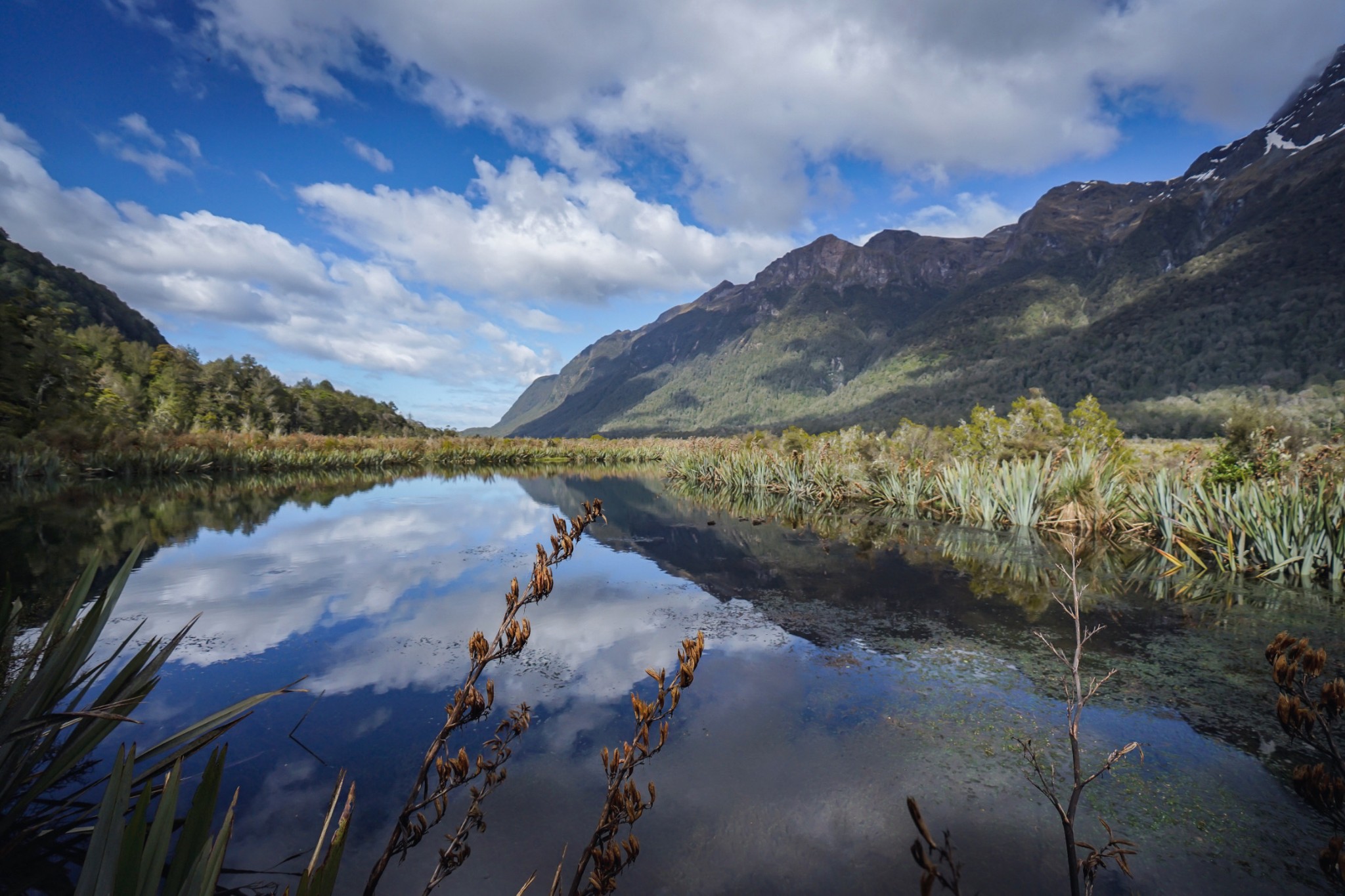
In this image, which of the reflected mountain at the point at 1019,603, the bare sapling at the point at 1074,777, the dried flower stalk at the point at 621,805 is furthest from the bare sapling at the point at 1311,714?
the reflected mountain at the point at 1019,603

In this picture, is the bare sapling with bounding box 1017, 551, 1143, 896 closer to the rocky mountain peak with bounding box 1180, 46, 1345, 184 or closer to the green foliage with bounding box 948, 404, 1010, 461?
the green foliage with bounding box 948, 404, 1010, 461

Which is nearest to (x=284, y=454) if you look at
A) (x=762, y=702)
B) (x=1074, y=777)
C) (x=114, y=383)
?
(x=114, y=383)

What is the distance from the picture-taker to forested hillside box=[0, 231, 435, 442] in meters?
5.45

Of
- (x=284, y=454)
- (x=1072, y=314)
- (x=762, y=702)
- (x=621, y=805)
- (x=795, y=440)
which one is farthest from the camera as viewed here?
(x=1072, y=314)

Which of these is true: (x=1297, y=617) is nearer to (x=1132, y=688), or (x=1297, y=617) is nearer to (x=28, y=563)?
(x=1132, y=688)

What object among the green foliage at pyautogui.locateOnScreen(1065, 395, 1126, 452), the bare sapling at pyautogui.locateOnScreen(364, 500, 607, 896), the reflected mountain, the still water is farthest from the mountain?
the bare sapling at pyautogui.locateOnScreen(364, 500, 607, 896)

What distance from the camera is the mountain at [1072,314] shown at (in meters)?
46.8

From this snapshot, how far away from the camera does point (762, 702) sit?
3.35 meters

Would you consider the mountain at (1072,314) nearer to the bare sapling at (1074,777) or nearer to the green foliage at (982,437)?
the green foliage at (982,437)

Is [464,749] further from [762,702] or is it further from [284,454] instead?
[284,454]

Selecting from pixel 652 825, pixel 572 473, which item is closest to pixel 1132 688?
pixel 652 825

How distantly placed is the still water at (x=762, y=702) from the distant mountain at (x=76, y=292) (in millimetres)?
46153

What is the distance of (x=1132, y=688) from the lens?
3.46 m

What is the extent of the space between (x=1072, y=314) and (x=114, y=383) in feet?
333
